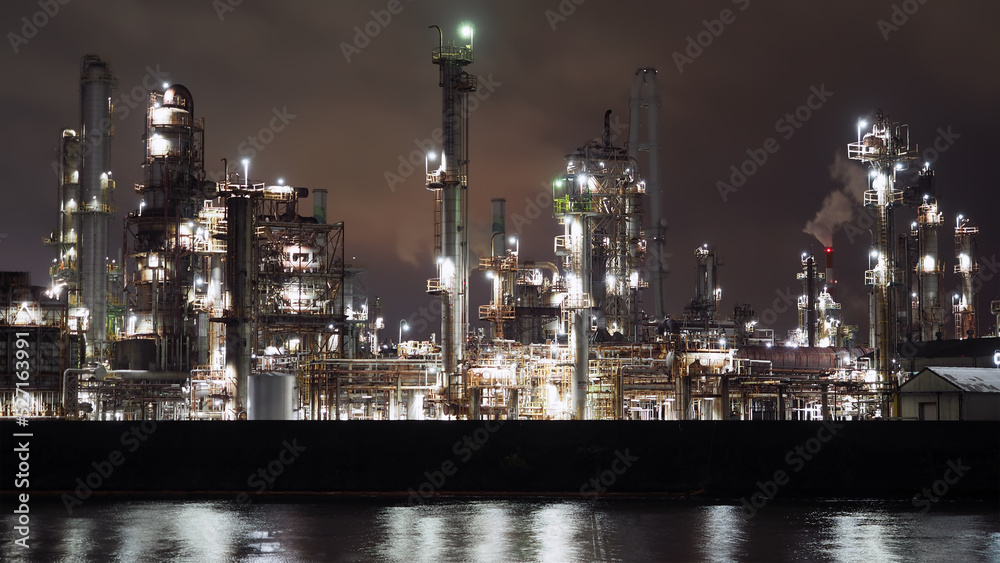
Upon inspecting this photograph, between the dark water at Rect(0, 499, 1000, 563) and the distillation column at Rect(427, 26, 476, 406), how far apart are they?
1178 centimetres

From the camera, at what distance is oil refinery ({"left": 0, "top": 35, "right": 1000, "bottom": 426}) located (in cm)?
5303

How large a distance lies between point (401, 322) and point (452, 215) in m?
34.4

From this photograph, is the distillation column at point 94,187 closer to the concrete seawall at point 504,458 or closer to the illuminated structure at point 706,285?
the concrete seawall at point 504,458

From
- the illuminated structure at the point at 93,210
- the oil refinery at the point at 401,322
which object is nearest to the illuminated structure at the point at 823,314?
the oil refinery at the point at 401,322

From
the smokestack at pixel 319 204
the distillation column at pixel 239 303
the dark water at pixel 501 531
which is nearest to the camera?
the dark water at pixel 501 531

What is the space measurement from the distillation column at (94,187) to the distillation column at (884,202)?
47.7m

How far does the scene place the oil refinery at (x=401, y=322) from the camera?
53.0m

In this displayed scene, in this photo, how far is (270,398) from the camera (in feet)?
162

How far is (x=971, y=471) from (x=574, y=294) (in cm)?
1887

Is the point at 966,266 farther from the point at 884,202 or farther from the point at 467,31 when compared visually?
the point at 467,31

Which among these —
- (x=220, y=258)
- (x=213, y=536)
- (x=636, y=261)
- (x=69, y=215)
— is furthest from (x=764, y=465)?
(x=69, y=215)

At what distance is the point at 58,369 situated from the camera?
58.6 m

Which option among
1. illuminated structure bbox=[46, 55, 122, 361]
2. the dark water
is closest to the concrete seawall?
the dark water

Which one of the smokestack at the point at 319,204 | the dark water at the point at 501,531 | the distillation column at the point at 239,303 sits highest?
the smokestack at the point at 319,204
